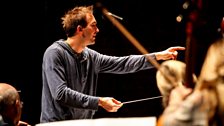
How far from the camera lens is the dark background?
3699mm

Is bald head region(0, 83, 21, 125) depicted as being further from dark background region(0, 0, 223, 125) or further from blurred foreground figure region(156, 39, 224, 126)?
dark background region(0, 0, 223, 125)

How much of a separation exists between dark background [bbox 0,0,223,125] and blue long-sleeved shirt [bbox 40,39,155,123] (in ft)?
2.79

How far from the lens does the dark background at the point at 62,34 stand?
3699 mm

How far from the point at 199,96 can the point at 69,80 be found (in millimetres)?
1339

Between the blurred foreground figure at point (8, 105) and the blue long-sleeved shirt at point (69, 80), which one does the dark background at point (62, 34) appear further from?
the blurred foreground figure at point (8, 105)

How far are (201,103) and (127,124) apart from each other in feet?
1.41

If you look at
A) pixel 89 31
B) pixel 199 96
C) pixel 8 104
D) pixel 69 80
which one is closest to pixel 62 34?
pixel 89 31

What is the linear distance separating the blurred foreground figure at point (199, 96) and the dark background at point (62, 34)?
1.96 m

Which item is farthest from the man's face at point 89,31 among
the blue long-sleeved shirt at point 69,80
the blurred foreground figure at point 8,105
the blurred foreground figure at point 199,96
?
the blurred foreground figure at point 199,96

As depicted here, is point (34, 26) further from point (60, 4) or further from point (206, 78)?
point (206, 78)

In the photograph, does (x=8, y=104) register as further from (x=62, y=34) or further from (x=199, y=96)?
(x=62, y=34)

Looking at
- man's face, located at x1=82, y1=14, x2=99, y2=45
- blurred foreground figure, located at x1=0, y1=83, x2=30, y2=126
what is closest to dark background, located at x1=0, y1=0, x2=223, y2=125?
man's face, located at x1=82, y1=14, x2=99, y2=45

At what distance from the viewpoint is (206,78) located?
1.57 m

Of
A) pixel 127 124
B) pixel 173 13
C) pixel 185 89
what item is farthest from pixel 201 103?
pixel 173 13
